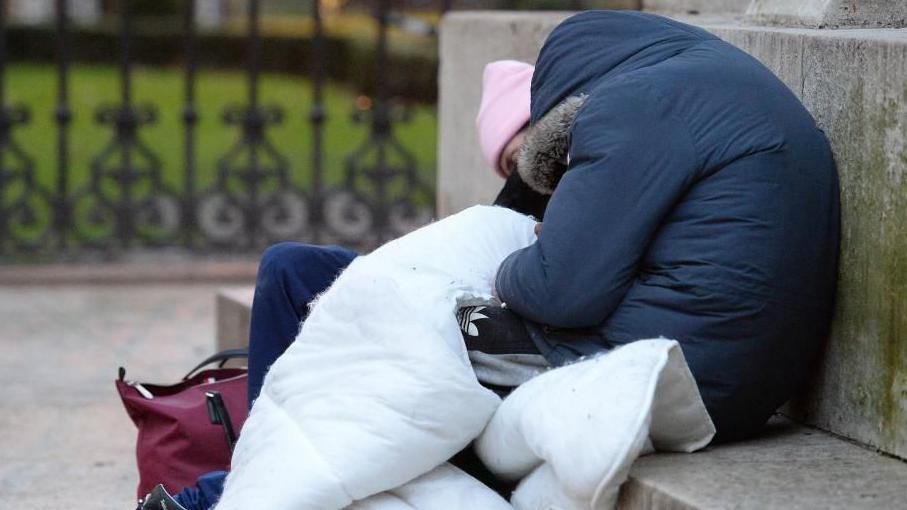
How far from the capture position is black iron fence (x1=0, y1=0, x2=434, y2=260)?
22.6 ft

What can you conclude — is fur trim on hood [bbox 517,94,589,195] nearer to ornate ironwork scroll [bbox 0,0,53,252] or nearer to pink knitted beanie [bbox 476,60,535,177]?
pink knitted beanie [bbox 476,60,535,177]

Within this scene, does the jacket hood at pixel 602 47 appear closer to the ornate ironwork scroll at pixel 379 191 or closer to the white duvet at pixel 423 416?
the white duvet at pixel 423 416

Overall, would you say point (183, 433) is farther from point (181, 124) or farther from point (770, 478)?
point (181, 124)

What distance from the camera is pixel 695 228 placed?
2.65m

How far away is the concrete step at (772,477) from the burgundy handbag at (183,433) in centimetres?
119

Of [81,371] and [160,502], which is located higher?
[160,502]

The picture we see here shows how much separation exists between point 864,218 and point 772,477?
56 cm

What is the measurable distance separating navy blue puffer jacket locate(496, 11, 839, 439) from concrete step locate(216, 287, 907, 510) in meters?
0.10

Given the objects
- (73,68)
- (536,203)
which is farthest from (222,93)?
(536,203)

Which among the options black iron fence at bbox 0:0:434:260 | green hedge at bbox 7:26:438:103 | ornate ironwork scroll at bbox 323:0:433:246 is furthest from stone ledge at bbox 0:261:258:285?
green hedge at bbox 7:26:438:103

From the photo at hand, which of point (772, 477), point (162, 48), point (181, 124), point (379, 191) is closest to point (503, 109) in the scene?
point (772, 477)

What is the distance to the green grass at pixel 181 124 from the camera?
10.7m

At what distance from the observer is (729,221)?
8.70 feet

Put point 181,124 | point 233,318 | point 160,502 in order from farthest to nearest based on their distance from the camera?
point 181,124 < point 233,318 < point 160,502
